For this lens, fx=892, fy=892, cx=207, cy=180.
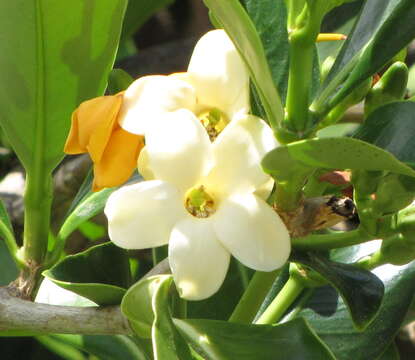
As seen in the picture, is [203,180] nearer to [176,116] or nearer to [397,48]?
[176,116]

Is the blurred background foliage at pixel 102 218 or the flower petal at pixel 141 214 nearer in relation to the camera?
the flower petal at pixel 141 214

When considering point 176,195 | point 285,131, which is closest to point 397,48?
point 285,131

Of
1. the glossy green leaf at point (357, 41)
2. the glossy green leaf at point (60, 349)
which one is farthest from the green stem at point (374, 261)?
the glossy green leaf at point (60, 349)

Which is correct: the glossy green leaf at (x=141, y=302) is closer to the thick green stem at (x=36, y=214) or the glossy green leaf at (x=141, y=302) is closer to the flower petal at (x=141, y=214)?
the flower petal at (x=141, y=214)

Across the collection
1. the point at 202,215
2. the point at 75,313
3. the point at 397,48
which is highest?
the point at 397,48

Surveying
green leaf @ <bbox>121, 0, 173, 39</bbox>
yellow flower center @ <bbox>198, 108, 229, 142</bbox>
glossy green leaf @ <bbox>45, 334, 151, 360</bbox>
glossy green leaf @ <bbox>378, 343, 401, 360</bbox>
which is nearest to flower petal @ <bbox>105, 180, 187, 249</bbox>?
yellow flower center @ <bbox>198, 108, 229, 142</bbox>

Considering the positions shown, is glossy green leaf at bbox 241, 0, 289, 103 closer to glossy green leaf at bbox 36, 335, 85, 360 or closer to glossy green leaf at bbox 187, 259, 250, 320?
glossy green leaf at bbox 187, 259, 250, 320
